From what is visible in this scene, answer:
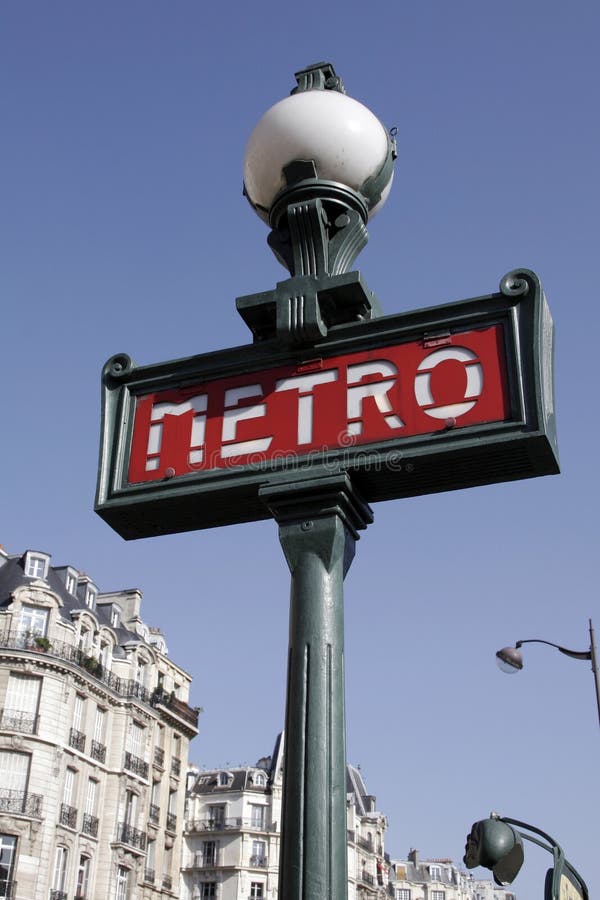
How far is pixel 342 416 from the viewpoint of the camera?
3.96 metres

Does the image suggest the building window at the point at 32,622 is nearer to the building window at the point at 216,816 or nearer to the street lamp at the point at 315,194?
the building window at the point at 216,816

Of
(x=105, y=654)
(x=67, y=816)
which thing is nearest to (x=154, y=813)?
(x=105, y=654)

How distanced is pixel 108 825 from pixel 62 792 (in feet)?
12.2

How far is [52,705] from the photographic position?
37656 millimetres

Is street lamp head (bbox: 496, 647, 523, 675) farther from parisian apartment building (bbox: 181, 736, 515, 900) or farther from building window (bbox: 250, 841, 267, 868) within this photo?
building window (bbox: 250, 841, 267, 868)

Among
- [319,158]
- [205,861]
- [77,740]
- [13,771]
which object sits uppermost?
[77,740]

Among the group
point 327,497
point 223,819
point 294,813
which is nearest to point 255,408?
point 327,497

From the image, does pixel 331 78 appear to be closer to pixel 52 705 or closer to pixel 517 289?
pixel 517 289

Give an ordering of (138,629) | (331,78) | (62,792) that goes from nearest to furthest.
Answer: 1. (331,78)
2. (62,792)
3. (138,629)

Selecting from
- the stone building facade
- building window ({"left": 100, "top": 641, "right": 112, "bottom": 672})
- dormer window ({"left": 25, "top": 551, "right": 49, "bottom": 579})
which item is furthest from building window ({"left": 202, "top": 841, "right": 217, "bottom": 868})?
dormer window ({"left": 25, "top": 551, "right": 49, "bottom": 579})

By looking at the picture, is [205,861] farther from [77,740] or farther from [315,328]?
[315,328]

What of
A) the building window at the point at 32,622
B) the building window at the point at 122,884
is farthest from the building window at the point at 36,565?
the building window at the point at 122,884

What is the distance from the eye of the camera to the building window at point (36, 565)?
4125 cm

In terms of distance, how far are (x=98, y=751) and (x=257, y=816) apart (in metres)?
23.0
